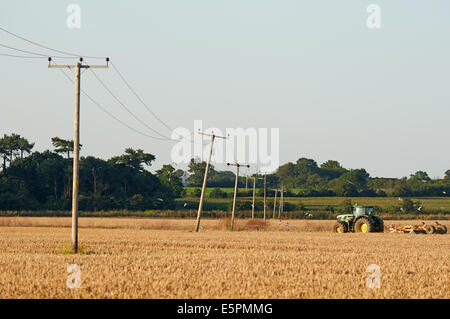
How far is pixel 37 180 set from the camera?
9825 centimetres

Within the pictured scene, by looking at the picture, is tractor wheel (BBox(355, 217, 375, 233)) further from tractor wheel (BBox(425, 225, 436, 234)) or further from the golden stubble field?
the golden stubble field

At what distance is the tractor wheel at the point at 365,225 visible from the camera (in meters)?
49.5

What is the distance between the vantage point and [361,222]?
50656 millimetres

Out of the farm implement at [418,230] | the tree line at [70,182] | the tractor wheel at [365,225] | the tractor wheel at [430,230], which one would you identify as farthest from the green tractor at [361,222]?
the tree line at [70,182]

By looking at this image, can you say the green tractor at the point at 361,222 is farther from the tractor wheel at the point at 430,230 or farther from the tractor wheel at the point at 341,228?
the tractor wheel at the point at 430,230

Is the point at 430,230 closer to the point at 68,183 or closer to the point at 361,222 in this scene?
the point at 361,222

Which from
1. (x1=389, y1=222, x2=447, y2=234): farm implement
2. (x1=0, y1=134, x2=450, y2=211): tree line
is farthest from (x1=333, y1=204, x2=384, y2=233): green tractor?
(x1=0, y1=134, x2=450, y2=211): tree line

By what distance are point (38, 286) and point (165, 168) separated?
118 metres

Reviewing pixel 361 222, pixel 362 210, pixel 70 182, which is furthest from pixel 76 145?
pixel 70 182

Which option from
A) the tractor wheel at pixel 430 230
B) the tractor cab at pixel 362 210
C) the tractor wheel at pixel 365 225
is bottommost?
the tractor wheel at pixel 430 230

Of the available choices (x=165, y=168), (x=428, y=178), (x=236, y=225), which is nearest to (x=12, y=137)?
(x=165, y=168)

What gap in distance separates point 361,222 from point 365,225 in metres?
0.39
